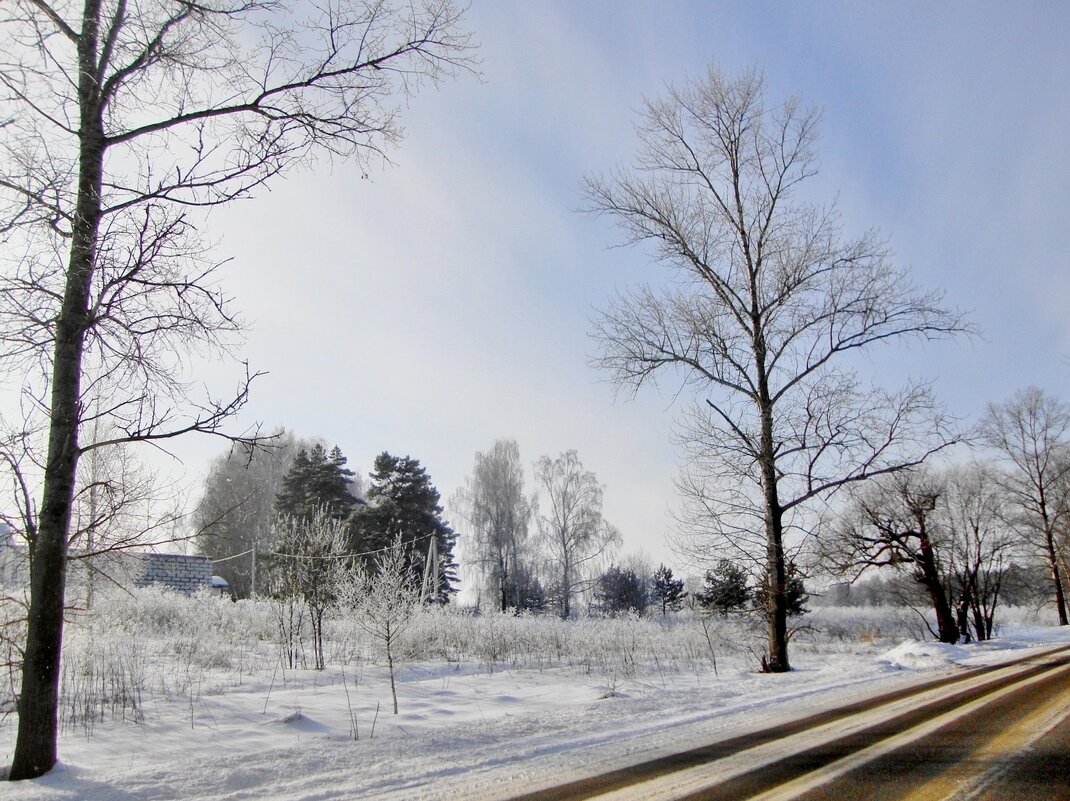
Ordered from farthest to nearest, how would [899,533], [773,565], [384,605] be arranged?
[899,533] → [773,565] → [384,605]

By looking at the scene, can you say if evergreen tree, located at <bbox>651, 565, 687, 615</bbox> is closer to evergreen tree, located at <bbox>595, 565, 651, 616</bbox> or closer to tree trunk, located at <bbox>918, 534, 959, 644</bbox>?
evergreen tree, located at <bbox>595, 565, 651, 616</bbox>

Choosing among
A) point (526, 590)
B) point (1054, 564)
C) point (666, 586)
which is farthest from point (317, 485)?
point (1054, 564)

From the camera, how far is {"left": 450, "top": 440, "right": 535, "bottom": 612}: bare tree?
47781mm

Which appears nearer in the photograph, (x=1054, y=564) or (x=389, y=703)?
(x=389, y=703)

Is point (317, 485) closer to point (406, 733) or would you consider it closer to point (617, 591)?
point (617, 591)

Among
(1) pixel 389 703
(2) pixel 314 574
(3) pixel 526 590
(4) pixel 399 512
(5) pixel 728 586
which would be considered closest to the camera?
(1) pixel 389 703

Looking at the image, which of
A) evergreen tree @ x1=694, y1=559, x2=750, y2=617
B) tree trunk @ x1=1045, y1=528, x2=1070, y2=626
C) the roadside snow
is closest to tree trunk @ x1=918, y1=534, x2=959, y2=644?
evergreen tree @ x1=694, y1=559, x2=750, y2=617

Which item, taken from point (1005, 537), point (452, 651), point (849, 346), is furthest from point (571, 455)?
point (849, 346)

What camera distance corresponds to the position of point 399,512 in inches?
1558

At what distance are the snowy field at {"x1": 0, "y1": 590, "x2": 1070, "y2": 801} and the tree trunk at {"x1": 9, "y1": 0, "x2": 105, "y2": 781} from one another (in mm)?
384

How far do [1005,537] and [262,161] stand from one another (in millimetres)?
37238

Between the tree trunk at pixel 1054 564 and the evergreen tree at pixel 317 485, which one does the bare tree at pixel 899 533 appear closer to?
the tree trunk at pixel 1054 564

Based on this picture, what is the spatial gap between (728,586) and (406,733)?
9.64 m

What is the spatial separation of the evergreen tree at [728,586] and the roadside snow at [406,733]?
2273 millimetres
